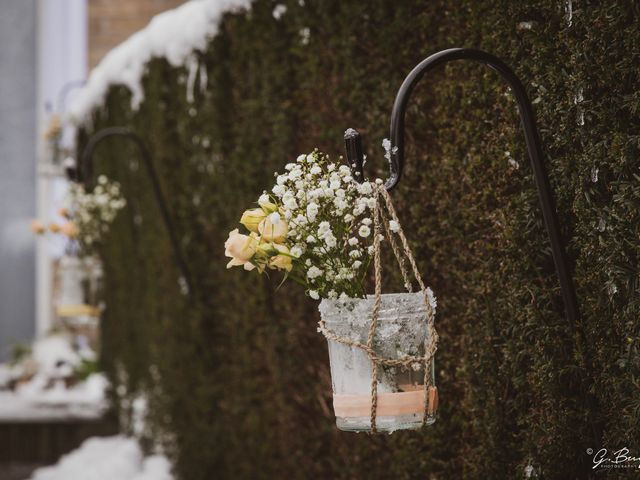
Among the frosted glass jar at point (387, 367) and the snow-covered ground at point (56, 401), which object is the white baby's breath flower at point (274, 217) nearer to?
the frosted glass jar at point (387, 367)

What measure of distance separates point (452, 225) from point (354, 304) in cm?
63

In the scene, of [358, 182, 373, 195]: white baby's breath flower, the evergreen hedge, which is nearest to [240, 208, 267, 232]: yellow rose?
[358, 182, 373, 195]: white baby's breath flower

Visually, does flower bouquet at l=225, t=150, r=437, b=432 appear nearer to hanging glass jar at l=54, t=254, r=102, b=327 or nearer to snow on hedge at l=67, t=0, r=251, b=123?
snow on hedge at l=67, t=0, r=251, b=123

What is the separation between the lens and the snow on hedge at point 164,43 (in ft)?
12.7

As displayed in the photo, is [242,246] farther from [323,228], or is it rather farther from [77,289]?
[77,289]

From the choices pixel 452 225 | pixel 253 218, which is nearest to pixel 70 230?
pixel 452 225

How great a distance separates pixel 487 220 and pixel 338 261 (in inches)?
20.7

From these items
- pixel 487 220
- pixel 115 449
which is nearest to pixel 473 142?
pixel 487 220

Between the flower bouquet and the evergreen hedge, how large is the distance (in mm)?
383

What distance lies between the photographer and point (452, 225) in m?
2.33

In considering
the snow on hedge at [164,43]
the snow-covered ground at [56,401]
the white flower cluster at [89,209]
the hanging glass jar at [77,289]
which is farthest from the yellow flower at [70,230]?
the snow-covered ground at [56,401]

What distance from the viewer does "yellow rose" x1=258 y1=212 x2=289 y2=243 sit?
1.82 metres

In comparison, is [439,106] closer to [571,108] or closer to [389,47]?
[389,47]

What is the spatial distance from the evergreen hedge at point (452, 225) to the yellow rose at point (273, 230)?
0.59 meters
